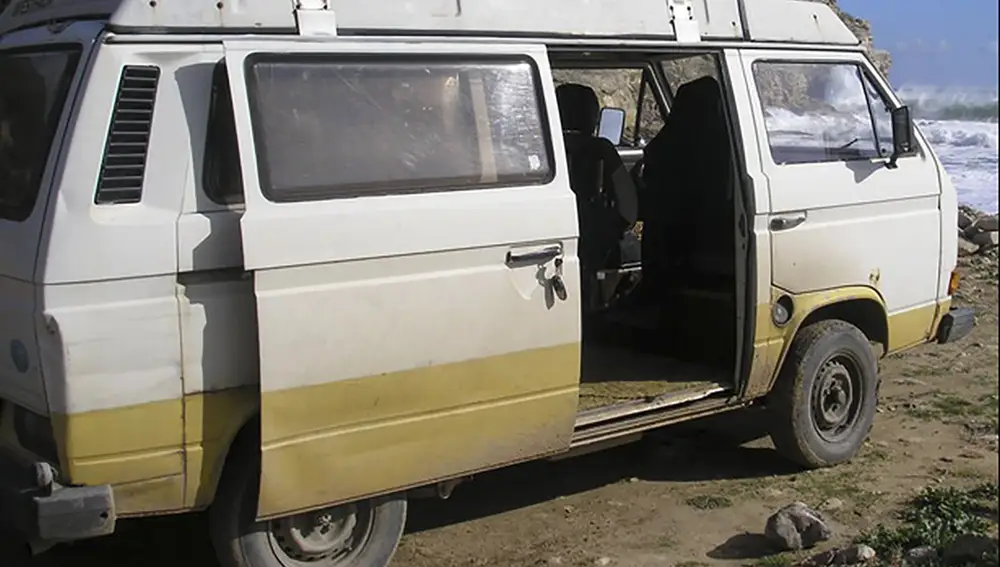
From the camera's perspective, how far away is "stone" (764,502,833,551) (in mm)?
5148

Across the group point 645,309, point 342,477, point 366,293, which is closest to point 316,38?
point 366,293

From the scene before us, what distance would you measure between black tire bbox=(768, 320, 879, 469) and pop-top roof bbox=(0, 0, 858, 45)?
156cm

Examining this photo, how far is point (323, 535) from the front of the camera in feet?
15.3

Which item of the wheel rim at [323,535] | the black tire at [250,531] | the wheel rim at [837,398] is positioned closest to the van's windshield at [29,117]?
the black tire at [250,531]

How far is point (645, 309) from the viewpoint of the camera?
Answer: 6.84 metres

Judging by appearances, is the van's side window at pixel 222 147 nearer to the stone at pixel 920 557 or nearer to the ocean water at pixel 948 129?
the ocean water at pixel 948 129

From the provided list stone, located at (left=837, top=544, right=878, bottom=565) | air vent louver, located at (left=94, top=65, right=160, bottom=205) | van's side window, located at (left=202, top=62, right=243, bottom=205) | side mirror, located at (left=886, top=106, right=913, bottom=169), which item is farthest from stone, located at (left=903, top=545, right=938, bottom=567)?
air vent louver, located at (left=94, top=65, right=160, bottom=205)

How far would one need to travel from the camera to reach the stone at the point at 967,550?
4.35 m

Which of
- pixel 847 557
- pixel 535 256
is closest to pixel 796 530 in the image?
pixel 847 557

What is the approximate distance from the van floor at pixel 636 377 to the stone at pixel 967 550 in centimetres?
152

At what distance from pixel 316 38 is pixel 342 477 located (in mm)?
1615

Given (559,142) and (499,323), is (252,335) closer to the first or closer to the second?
(499,323)

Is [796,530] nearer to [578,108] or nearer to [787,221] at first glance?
[787,221]

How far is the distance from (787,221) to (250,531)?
2.94 m
